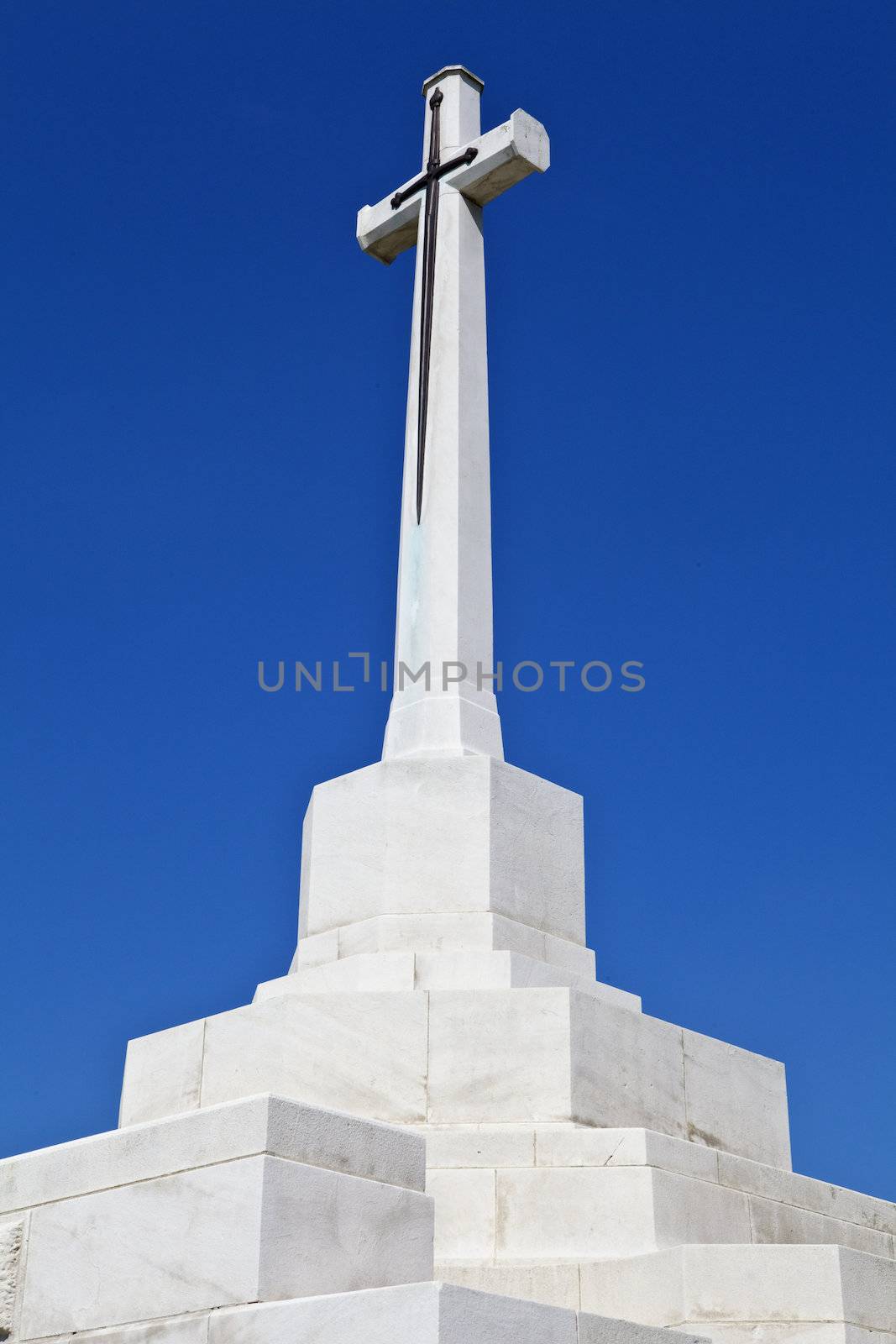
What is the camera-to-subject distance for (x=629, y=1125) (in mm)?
8375

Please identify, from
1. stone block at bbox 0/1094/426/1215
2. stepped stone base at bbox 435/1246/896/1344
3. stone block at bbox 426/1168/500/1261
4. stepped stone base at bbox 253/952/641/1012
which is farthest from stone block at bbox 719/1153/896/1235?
Result: stone block at bbox 0/1094/426/1215

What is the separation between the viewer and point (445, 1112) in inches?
320

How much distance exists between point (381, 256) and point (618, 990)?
6709 millimetres

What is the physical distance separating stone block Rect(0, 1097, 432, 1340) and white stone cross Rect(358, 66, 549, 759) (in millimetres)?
4417

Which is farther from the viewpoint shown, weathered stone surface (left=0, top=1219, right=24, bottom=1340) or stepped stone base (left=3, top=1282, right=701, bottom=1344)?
weathered stone surface (left=0, top=1219, right=24, bottom=1340)

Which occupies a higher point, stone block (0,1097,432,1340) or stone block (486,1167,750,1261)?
stone block (486,1167,750,1261)

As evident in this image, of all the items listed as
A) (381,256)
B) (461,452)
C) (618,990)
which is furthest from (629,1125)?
(381,256)

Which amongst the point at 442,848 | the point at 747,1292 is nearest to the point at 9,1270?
the point at 747,1292

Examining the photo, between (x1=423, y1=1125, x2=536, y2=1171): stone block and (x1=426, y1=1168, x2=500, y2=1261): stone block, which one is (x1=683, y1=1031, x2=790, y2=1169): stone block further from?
(x1=426, y1=1168, x2=500, y2=1261): stone block

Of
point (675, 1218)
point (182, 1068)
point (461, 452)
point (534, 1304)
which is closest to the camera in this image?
point (534, 1304)

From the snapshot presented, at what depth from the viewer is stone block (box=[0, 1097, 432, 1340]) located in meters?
5.30

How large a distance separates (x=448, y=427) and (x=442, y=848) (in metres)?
3.29

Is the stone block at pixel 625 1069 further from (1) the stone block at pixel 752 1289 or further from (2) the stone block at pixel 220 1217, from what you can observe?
(2) the stone block at pixel 220 1217

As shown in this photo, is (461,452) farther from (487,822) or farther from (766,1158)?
(766,1158)
